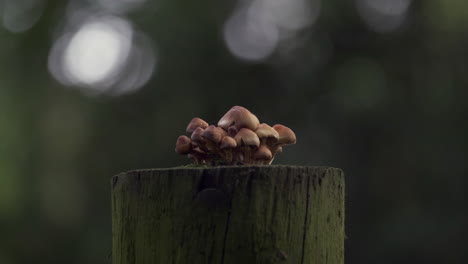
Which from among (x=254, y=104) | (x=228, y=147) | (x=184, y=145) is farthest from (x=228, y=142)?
(x=254, y=104)

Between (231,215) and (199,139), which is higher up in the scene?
(199,139)

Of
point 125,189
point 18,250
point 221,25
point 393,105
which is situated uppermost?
point 221,25

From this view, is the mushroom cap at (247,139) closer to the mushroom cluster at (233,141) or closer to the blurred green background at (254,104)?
the mushroom cluster at (233,141)

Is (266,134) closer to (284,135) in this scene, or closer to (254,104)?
(284,135)

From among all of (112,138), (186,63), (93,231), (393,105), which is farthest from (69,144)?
(393,105)

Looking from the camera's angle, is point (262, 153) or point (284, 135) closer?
point (262, 153)

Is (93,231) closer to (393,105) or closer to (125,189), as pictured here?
(393,105)

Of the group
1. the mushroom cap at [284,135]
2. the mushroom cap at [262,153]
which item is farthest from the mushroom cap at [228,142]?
the mushroom cap at [284,135]

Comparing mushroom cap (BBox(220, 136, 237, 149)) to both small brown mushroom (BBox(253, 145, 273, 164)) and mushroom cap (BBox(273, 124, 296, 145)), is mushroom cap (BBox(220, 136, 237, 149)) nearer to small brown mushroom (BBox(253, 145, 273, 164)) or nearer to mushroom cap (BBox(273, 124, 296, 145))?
Result: small brown mushroom (BBox(253, 145, 273, 164))
